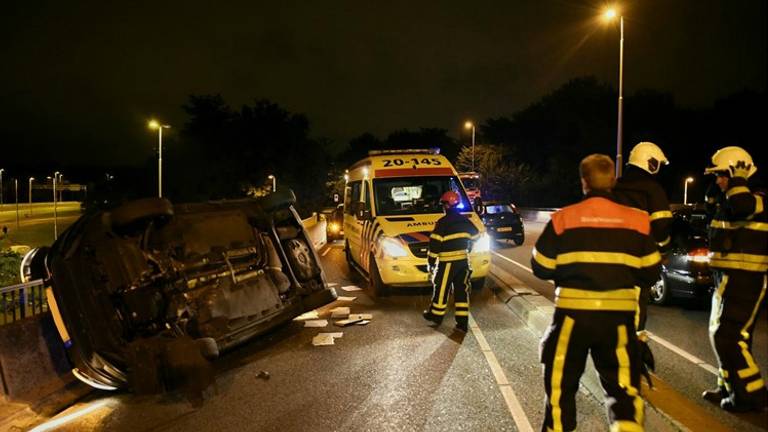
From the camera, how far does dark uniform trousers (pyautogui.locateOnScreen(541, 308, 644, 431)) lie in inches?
131

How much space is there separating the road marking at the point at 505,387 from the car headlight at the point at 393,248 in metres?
2.00

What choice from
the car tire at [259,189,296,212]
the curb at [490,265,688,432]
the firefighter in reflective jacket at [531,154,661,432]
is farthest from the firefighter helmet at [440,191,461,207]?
the firefighter in reflective jacket at [531,154,661,432]

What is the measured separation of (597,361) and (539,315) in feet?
12.9

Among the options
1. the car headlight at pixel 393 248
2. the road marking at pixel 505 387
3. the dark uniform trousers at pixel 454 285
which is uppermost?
the car headlight at pixel 393 248

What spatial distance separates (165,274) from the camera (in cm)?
570

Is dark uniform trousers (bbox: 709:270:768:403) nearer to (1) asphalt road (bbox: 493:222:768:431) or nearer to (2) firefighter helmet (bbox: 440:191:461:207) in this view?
(1) asphalt road (bbox: 493:222:768:431)

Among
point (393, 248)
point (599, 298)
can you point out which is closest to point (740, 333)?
point (599, 298)

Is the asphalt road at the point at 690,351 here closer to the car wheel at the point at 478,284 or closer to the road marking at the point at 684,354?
the road marking at the point at 684,354

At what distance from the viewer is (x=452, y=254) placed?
7035mm

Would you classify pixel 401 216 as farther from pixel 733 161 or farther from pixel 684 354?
pixel 733 161

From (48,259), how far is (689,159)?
4978 cm

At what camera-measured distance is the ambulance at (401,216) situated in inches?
351

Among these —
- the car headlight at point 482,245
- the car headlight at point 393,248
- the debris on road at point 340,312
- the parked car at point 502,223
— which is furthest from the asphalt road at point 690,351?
the parked car at point 502,223

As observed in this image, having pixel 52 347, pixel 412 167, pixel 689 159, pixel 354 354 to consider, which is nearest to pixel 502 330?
pixel 354 354
